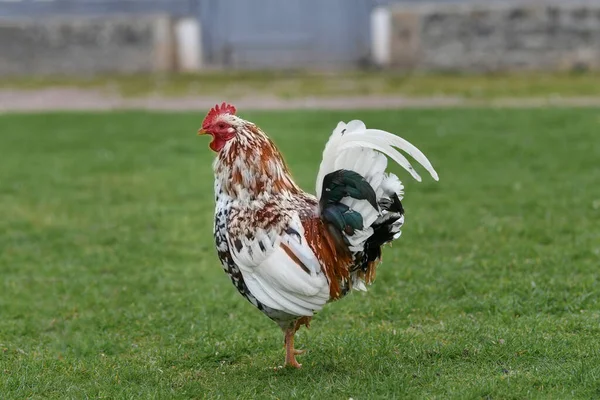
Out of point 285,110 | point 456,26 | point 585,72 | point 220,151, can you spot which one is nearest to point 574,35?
point 585,72

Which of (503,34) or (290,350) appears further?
(503,34)

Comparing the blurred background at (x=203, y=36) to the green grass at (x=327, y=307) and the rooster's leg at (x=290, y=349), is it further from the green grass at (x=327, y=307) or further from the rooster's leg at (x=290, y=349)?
the rooster's leg at (x=290, y=349)

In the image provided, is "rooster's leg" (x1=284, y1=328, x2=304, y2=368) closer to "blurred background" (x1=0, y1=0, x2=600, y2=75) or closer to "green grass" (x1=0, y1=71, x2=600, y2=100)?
"green grass" (x1=0, y1=71, x2=600, y2=100)

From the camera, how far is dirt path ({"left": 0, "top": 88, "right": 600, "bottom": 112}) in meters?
16.0

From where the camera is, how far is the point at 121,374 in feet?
17.2

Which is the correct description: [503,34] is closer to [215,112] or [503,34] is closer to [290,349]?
[215,112]

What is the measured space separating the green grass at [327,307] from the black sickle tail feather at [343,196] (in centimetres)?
95

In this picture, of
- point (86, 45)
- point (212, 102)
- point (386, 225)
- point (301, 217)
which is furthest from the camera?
point (86, 45)

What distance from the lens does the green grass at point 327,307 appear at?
16.7ft

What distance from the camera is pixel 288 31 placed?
69.5 feet

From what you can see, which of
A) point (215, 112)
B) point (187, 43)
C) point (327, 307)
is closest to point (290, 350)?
point (327, 307)

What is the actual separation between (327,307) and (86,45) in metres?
16.3

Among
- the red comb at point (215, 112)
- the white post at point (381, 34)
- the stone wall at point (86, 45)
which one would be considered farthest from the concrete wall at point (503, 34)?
the red comb at point (215, 112)

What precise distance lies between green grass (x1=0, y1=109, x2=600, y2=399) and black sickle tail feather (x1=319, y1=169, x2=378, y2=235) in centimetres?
95
